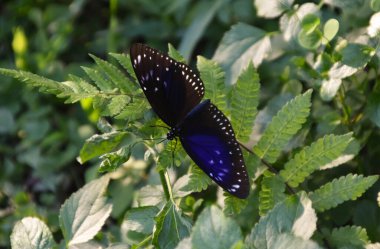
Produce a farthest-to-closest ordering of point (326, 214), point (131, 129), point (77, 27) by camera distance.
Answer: point (77, 27) < point (326, 214) < point (131, 129)

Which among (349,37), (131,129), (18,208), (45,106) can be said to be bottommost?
(18,208)

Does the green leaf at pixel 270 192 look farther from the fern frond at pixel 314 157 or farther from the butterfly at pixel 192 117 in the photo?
the butterfly at pixel 192 117

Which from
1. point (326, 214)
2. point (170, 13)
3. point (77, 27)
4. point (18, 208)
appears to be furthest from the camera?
point (77, 27)

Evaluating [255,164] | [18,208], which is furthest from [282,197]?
[18,208]

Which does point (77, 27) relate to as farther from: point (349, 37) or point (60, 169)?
point (349, 37)

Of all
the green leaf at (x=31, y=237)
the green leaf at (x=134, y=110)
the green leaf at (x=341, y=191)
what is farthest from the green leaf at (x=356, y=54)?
the green leaf at (x=31, y=237)

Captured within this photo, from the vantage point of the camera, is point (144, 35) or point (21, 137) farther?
point (144, 35)
